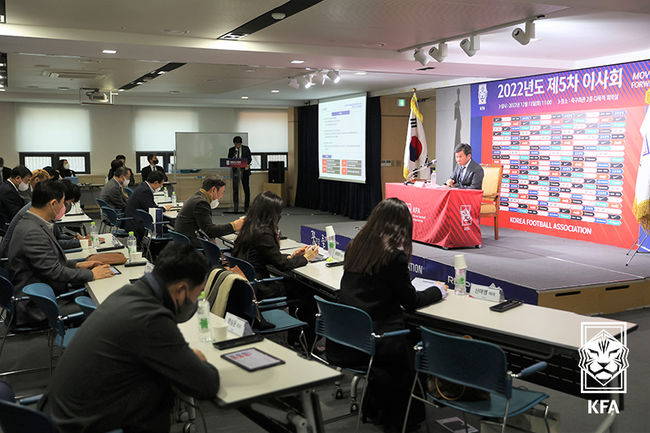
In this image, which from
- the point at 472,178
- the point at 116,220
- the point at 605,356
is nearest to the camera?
the point at 605,356

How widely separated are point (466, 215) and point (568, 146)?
87.7 inches

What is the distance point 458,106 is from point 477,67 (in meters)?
2.27

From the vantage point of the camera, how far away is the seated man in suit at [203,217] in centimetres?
546

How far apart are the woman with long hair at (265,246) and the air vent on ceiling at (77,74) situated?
6.14 meters

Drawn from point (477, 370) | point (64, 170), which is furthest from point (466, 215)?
point (64, 170)

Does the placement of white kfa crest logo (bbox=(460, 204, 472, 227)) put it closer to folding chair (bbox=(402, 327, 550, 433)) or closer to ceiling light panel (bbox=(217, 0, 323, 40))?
ceiling light panel (bbox=(217, 0, 323, 40))

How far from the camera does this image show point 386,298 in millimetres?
3070

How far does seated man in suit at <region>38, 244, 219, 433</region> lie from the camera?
1879 mm

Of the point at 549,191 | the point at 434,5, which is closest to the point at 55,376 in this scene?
the point at 434,5

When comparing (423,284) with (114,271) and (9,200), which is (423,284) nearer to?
(114,271)

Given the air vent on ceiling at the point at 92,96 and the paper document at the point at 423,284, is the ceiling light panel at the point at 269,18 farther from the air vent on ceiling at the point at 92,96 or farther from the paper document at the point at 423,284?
the air vent on ceiling at the point at 92,96

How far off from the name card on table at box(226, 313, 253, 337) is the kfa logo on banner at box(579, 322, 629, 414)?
147 centimetres

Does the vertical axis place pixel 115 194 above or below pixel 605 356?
above

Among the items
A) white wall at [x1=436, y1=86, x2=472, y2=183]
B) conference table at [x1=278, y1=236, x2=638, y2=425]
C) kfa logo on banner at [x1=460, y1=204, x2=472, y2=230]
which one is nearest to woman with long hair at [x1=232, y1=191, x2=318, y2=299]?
conference table at [x1=278, y1=236, x2=638, y2=425]
